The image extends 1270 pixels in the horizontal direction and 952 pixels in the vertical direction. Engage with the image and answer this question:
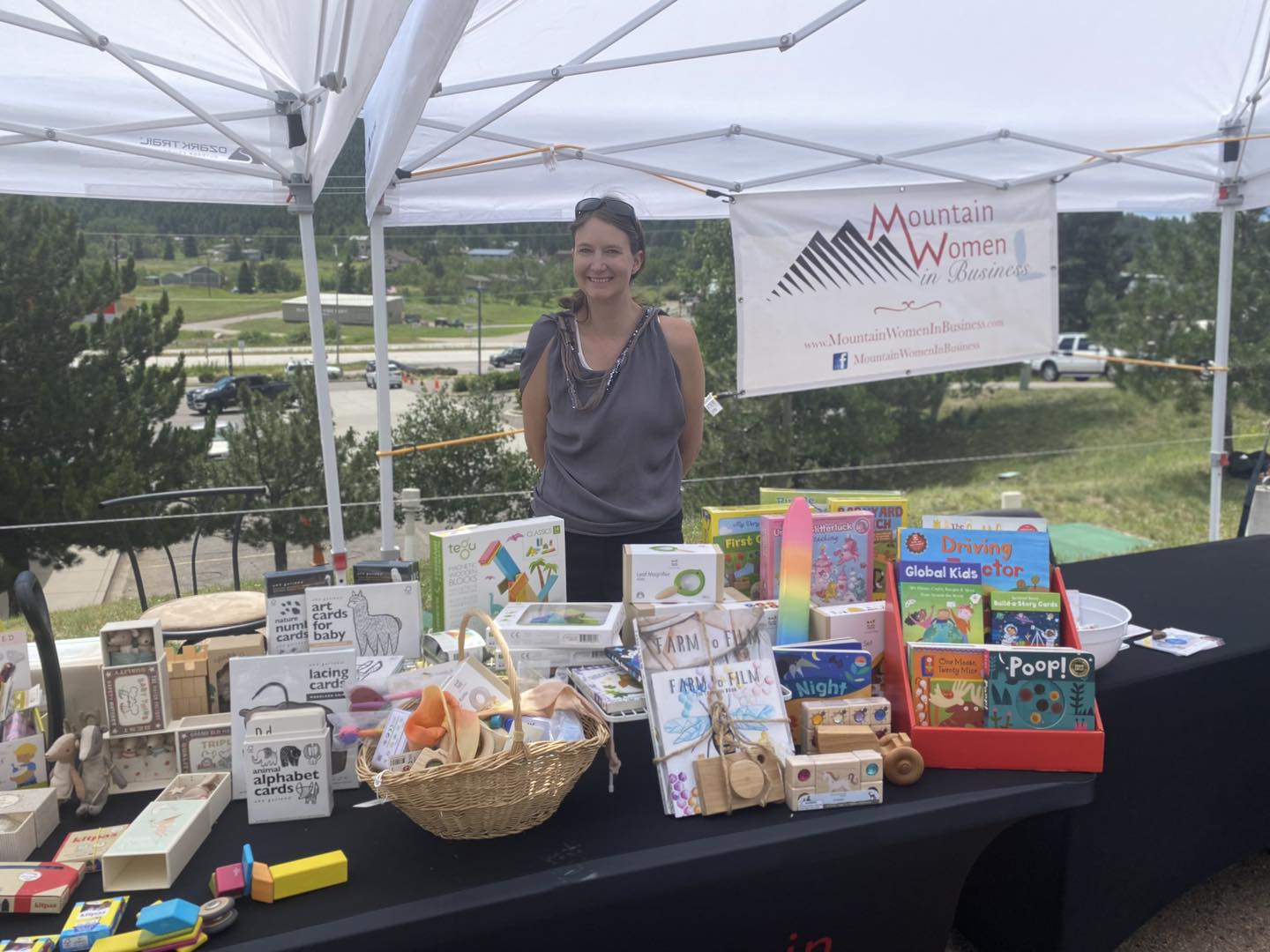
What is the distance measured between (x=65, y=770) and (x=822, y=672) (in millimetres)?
1095

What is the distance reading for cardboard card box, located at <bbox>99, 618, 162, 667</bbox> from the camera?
4.57 feet

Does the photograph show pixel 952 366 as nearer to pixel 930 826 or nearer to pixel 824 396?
pixel 930 826

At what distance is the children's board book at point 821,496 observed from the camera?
1909 mm

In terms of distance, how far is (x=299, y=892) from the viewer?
117 cm

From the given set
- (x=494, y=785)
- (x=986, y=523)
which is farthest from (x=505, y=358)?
(x=494, y=785)

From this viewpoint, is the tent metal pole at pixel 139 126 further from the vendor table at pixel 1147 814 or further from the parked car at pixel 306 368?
the parked car at pixel 306 368

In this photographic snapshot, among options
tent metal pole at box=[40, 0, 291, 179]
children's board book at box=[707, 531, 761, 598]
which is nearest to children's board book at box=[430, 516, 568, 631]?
children's board book at box=[707, 531, 761, 598]

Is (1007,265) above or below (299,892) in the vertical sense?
above

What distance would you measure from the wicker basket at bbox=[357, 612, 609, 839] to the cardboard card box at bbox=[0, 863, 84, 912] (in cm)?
35

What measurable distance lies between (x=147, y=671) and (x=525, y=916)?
652mm

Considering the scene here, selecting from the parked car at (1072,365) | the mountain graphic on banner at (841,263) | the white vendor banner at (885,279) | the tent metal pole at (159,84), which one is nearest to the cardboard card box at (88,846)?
the tent metal pole at (159,84)

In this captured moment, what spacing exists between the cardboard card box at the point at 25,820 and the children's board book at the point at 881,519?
136 centimetres

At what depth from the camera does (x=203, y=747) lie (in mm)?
1394

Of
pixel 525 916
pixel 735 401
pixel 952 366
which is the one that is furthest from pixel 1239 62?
pixel 735 401
